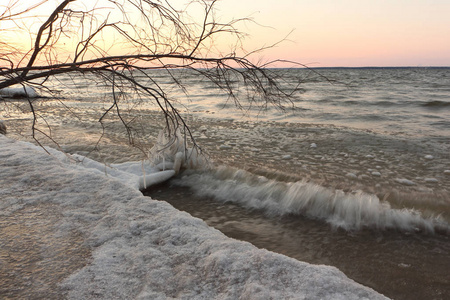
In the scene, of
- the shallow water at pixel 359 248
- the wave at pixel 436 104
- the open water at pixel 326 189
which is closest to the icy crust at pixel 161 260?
the open water at pixel 326 189

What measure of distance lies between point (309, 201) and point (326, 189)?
0.50 meters

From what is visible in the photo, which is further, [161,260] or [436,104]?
[436,104]

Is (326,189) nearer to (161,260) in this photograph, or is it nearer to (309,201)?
(309,201)

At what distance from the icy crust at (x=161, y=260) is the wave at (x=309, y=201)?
2.00 meters

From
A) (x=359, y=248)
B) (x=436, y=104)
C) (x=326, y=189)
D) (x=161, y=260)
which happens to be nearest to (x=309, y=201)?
(x=326, y=189)

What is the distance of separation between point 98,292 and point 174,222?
86 centimetres

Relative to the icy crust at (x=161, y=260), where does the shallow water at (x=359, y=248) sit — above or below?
below

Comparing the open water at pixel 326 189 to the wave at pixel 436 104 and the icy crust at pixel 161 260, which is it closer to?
the icy crust at pixel 161 260

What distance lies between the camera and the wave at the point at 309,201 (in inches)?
155

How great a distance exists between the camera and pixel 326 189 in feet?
16.0

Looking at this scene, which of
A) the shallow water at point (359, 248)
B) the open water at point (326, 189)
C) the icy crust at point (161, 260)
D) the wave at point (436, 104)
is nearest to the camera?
the icy crust at point (161, 260)

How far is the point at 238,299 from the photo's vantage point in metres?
1.72

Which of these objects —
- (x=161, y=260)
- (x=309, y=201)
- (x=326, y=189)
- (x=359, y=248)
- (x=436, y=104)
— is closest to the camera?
(x=161, y=260)

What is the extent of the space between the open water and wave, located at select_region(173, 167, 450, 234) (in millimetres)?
14
